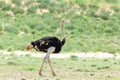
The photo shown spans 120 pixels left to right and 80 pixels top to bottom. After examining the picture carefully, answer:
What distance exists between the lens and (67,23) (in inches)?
1304

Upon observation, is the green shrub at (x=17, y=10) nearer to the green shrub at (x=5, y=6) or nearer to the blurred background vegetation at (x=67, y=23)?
the blurred background vegetation at (x=67, y=23)

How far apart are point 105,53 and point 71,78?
10.8 m

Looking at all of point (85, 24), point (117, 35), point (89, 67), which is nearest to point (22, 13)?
point (85, 24)

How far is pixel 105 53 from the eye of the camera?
25562mm

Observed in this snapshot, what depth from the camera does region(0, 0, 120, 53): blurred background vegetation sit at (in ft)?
90.2

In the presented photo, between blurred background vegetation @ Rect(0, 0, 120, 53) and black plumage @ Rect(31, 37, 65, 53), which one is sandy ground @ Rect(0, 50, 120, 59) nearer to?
blurred background vegetation @ Rect(0, 0, 120, 53)

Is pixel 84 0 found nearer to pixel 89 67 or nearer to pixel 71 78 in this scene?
pixel 89 67

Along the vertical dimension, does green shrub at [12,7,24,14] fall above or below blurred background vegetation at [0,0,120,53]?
above

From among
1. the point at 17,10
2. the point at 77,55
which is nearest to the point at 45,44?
the point at 77,55

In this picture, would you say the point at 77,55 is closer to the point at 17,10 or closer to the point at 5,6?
the point at 17,10

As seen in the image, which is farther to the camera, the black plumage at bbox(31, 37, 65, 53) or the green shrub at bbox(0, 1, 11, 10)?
the green shrub at bbox(0, 1, 11, 10)

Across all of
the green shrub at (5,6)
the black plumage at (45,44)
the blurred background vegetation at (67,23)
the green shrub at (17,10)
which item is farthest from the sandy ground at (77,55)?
the green shrub at (5,6)

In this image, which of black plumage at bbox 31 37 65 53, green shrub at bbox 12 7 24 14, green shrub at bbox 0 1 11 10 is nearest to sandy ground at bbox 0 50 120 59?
black plumage at bbox 31 37 65 53

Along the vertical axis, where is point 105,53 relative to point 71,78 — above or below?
below
